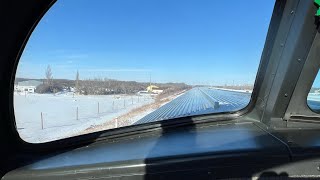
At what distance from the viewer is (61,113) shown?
7.70 ft

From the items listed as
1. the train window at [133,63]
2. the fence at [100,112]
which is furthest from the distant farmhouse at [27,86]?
the fence at [100,112]

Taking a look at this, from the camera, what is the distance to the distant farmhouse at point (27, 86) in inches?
81.1

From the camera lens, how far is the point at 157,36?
8.30 ft

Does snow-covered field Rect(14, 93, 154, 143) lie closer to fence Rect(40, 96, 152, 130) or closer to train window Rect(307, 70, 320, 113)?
fence Rect(40, 96, 152, 130)

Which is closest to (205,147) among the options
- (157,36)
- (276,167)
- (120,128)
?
(276,167)

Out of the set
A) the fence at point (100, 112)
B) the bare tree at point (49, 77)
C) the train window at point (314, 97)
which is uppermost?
the bare tree at point (49, 77)

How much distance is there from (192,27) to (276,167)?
120cm

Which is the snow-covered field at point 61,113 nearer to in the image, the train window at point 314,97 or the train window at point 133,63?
the train window at point 133,63

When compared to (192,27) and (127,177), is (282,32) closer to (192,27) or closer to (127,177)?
(192,27)

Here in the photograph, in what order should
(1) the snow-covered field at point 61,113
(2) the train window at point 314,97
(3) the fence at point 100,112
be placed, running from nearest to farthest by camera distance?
(1) the snow-covered field at point 61,113 → (3) the fence at point 100,112 → (2) the train window at point 314,97

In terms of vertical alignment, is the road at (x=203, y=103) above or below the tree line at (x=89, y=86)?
below

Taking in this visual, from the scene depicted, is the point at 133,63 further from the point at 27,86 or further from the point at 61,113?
the point at 27,86

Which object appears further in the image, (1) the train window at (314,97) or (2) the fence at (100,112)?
(1) the train window at (314,97)

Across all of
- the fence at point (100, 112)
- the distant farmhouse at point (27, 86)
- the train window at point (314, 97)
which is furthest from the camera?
the train window at point (314, 97)
